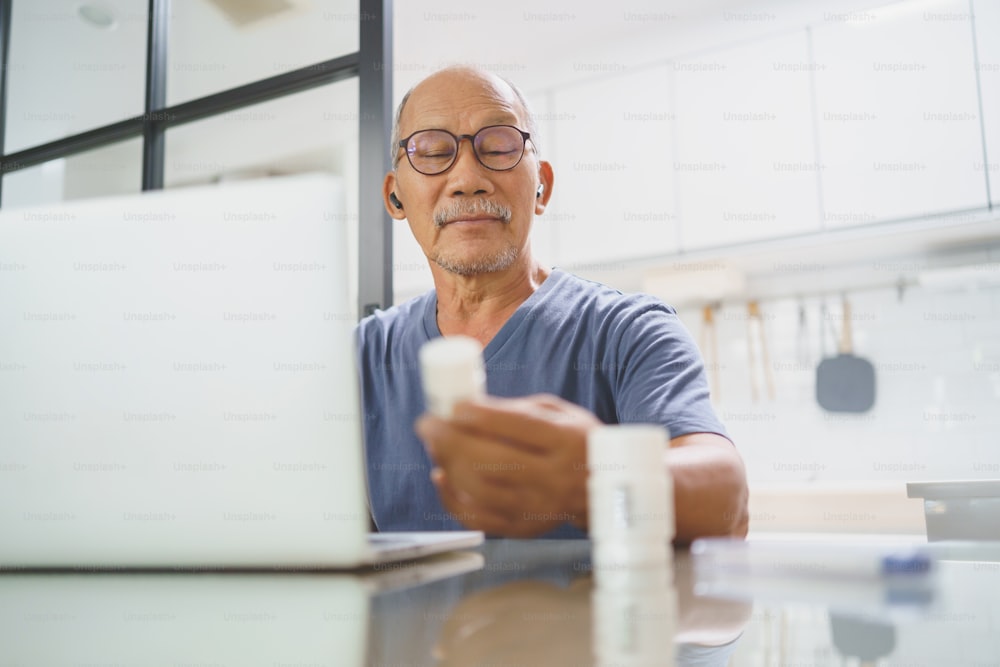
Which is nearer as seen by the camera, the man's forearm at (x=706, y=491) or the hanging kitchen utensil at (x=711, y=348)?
the man's forearm at (x=706, y=491)

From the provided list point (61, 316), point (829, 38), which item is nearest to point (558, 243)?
point (829, 38)

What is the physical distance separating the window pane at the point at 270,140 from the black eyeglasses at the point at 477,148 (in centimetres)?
86

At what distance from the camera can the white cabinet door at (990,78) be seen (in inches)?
100

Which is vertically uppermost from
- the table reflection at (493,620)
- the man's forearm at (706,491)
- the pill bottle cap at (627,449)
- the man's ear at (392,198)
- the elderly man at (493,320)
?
the man's ear at (392,198)

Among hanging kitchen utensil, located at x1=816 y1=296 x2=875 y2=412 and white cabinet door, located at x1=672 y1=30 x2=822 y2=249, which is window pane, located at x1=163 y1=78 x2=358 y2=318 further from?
hanging kitchen utensil, located at x1=816 y1=296 x2=875 y2=412

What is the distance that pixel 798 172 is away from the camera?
9.43 feet

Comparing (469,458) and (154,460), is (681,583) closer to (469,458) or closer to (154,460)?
(469,458)

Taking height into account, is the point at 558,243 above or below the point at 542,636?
above

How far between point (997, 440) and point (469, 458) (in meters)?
2.91

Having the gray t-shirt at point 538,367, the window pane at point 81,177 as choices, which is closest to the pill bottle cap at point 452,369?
the gray t-shirt at point 538,367

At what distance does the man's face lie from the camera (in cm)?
134

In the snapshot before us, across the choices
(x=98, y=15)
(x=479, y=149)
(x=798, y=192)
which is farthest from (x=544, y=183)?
(x=98, y=15)

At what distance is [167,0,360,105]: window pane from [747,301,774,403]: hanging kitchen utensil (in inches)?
76.1

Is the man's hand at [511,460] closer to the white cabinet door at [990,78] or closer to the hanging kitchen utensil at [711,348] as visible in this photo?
the white cabinet door at [990,78]
